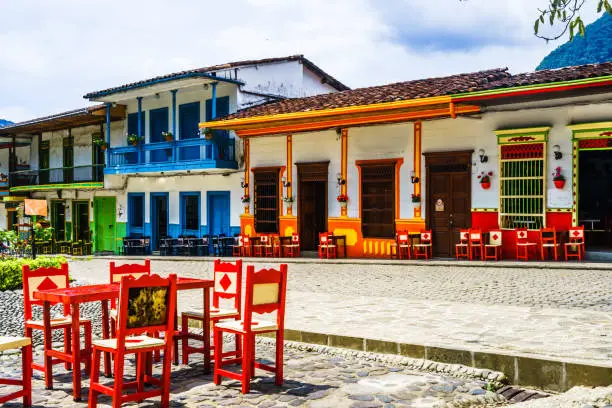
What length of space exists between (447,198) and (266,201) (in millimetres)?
5889

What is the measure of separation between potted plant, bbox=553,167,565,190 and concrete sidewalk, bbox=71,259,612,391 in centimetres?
321

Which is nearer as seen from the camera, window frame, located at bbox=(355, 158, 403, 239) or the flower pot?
the flower pot

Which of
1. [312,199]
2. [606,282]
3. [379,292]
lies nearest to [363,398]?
[379,292]

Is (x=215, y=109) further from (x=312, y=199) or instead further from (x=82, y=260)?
(x=82, y=260)

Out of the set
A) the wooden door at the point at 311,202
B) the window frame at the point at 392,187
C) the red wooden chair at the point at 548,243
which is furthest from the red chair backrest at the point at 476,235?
the wooden door at the point at 311,202

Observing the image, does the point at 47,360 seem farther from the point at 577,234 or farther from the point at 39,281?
the point at 577,234

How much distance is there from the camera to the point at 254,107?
2053 centimetres

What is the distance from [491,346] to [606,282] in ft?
18.7

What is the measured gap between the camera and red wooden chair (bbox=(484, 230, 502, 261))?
1476 cm

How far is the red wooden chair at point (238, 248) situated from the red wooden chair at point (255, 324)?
43.8 ft

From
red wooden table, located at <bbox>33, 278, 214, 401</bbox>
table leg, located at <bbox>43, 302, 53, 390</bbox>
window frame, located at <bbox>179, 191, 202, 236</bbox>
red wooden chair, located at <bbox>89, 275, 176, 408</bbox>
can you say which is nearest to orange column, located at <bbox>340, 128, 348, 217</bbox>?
window frame, located at <bbox>179, 191, 202, 236</bbox>

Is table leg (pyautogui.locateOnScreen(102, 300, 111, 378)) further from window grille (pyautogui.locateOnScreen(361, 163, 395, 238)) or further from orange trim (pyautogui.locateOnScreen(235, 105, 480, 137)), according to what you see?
window grille (pyautogui.locateOnScreen(361, 163, 395, 238))

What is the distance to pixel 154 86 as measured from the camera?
21094 millimetres

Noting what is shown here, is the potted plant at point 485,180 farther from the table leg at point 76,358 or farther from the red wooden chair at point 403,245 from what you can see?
the table leg at point 76,358
